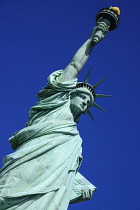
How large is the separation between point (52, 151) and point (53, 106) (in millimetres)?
1673

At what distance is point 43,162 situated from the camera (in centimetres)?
858

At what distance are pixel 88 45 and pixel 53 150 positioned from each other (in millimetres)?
4182

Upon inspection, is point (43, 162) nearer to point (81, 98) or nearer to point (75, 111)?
point (75, 111)

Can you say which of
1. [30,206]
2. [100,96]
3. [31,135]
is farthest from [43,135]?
[100,96]

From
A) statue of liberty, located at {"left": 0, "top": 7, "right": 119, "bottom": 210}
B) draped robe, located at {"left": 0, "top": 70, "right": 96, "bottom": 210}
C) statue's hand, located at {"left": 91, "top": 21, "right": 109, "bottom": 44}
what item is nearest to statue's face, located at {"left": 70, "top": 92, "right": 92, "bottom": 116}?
statue of liberty, located at {"left": 0, "top": 7, "right": 119, "bottom": 210}

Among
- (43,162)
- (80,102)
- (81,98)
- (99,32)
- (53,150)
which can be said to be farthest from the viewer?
(99,32)

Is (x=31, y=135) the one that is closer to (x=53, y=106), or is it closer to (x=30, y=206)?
(x=53, y=106)

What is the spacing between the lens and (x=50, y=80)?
11.1 meters

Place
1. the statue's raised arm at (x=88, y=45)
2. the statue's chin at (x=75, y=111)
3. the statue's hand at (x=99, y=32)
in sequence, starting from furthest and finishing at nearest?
the statue's hand at (x=99, y=32) → the statue's raised arm at (x=88, y=45) → the statue's chin at (x=75, y=111)

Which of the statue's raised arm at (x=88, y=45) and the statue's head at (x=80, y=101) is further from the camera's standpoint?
the statue's raised arm at (x=88, y=45)

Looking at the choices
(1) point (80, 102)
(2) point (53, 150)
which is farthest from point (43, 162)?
(1) point (80, 102)

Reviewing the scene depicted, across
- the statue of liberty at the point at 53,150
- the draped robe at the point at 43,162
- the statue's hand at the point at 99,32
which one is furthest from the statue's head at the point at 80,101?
the statue's hand at the point at 99,32

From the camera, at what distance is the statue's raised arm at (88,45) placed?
37.4 ft

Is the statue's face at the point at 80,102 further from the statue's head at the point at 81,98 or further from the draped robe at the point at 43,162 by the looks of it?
the draped robe at the point at 43,162
